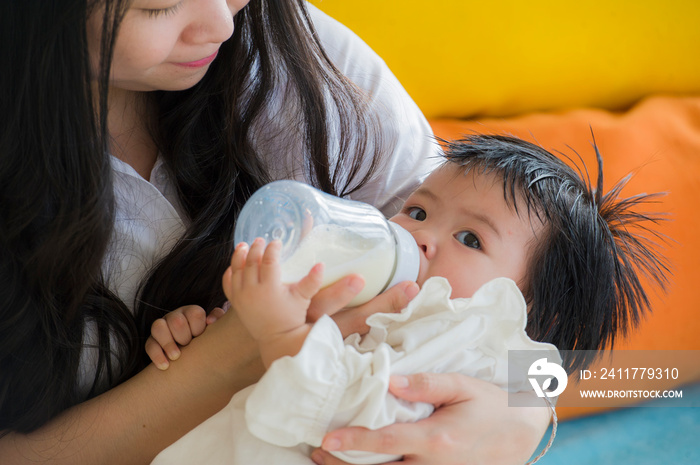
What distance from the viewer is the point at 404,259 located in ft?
2.35

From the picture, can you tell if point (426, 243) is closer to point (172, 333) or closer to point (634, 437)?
point (172, 333)

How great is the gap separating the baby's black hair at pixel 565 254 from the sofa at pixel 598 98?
15.9 inches

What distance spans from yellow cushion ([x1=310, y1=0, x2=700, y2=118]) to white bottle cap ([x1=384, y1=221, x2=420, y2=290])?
2.74ft

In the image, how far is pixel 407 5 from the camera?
1.46 meters

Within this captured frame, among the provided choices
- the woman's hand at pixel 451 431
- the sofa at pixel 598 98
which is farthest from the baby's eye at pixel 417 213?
the sofa at pixel 598 98

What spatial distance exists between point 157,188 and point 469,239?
1.35 ft

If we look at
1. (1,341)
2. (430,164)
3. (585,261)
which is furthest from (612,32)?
(1,341)

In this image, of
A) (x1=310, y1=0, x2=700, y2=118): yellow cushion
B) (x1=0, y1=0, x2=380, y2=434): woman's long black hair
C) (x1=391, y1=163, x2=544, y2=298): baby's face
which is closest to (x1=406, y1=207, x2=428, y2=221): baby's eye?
(x1=391, y1=163, x2=544, y2=298): baby's face

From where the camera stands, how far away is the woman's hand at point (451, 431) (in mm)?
636

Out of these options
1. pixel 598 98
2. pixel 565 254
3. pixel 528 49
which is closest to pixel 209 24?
pixel 565 254

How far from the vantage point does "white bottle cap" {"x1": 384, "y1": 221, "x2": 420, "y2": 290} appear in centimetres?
71

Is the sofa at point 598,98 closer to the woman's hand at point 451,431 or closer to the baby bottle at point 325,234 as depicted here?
the woman's hand at point 451,431

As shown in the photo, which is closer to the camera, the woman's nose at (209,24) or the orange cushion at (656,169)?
the woman's nose at (209,24)

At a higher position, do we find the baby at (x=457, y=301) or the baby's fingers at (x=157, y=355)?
the baby at (x=457, y=301)
